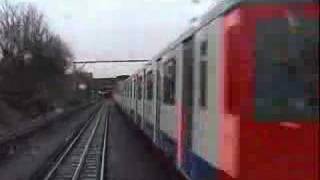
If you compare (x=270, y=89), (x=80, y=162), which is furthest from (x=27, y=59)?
(x=270, y=89)

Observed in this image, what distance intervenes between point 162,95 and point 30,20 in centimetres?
6178

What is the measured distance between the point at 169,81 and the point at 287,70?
7.67 meters

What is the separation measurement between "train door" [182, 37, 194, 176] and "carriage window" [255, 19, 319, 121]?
3556 mm

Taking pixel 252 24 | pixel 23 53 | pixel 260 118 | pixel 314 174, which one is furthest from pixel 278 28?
pixel 23 53

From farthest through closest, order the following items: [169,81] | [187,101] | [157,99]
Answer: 1. [157,99]
2. [169,81]
3. [187,101]

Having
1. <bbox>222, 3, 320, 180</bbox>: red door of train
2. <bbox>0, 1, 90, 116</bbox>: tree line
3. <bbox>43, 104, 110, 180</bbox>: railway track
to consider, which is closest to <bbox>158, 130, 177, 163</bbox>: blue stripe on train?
<bbox>43, 104, 110, 180</bbox>: railway track

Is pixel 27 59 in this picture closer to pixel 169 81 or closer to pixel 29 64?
pixel 29 64

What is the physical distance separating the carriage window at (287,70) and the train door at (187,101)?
→ 3.56 meters

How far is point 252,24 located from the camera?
6988mm

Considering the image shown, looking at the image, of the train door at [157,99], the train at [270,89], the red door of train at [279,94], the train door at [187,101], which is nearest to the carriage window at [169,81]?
the train door at [157,99]

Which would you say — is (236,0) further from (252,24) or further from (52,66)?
(52,66)

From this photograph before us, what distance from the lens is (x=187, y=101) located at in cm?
1100

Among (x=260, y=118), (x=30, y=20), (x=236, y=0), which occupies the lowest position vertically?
(x=260, y=118)

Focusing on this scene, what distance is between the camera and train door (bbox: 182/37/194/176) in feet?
34.9
